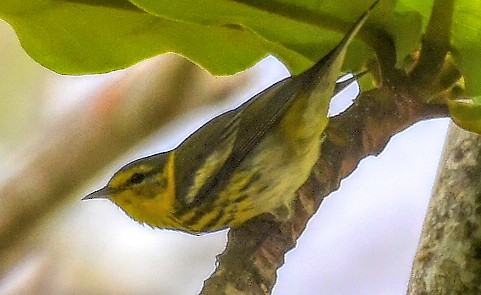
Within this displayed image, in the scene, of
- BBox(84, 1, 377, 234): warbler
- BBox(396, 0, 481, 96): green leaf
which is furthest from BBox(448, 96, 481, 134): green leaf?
BBox(84, 1, 377, 234): warbler

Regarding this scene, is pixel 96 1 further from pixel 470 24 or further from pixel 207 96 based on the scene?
pixel 207 96

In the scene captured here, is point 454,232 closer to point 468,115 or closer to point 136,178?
point 468,115

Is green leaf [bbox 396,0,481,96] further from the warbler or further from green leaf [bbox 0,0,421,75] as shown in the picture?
the warbler

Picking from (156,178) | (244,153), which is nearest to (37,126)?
(156,178)

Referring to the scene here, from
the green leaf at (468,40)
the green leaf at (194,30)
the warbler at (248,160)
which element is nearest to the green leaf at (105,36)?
the green leaf at (194,30)

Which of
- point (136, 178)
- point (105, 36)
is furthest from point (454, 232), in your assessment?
point (136, 178)

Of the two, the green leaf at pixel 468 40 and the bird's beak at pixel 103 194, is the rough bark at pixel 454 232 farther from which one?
the bird's beak at pixel 103 194
